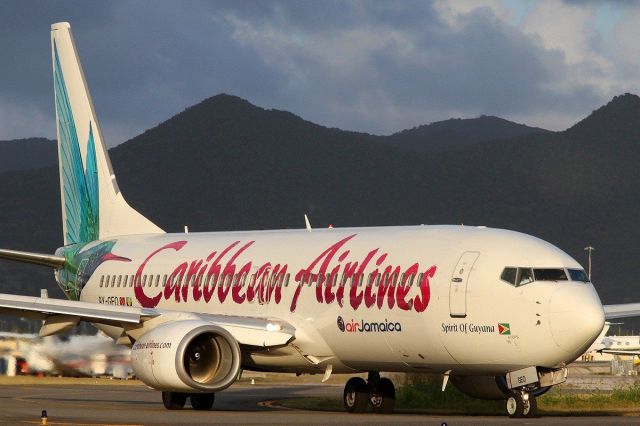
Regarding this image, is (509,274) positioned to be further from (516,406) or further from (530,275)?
(516,406)

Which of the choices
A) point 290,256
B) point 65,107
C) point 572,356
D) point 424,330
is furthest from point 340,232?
point 65,107

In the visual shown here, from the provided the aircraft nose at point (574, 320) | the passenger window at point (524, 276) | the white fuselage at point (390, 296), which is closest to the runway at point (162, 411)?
the white fuselage at point (390, 296)

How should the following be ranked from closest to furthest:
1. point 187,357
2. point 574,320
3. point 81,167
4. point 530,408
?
point 574,320
point 530,408
point 187,357
point 81,167

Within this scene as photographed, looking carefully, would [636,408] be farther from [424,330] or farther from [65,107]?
[65,107]

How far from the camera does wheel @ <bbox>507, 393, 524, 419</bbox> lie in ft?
90.8

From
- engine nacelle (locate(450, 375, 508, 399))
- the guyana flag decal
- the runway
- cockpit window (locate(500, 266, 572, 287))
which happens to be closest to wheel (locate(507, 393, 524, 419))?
the runway

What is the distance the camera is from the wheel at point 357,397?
33.1 metres

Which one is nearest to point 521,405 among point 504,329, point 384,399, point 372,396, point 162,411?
point 504,329

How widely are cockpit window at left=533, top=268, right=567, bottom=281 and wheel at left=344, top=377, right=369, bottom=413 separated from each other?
714cm

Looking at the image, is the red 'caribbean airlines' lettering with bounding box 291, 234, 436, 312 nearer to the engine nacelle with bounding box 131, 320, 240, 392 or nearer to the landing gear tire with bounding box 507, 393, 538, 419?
the engine nacelle with bounding box 131, 320, 240, 392

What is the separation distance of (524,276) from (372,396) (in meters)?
7.01

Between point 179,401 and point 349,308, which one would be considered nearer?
point 349,308

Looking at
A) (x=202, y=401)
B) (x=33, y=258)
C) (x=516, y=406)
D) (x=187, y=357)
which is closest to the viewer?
(x=516, y=406)

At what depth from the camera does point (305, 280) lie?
32.4 meters
